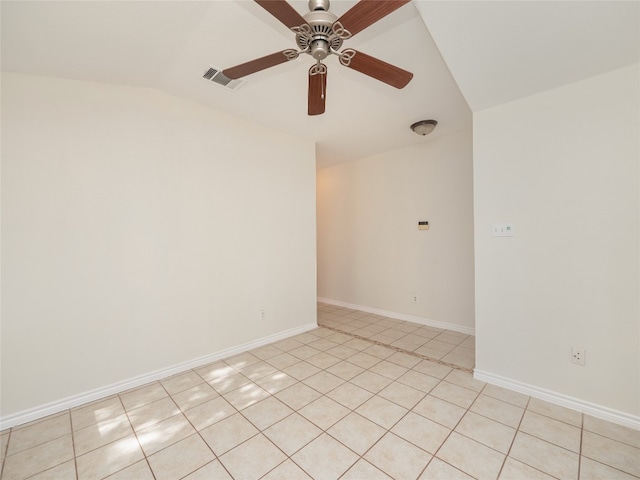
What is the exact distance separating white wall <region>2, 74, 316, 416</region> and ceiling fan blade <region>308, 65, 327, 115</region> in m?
1.41

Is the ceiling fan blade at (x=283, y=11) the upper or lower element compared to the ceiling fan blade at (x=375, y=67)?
upper

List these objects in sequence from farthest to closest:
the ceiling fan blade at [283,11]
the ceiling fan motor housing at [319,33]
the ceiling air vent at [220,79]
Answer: the ceiling air vent at [220,79] → the ceiling fan motor housing at [319,33] → the ceiling fan blade at [283,11]

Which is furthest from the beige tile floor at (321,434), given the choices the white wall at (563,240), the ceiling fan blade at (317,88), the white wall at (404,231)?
the ceiling fan blade at (317,88)

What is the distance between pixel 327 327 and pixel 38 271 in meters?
3.03

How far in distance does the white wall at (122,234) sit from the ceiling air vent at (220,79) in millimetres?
527

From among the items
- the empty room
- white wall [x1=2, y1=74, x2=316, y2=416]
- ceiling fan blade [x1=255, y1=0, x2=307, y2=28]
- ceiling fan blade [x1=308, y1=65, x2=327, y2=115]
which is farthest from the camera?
white wall [x1=2, y1=74, x2=316, y2=416]

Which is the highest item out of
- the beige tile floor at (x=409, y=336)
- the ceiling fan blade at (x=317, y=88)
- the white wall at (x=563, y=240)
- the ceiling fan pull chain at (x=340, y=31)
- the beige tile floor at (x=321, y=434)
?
the ceiling fan pull chain at (x=340, y=31)

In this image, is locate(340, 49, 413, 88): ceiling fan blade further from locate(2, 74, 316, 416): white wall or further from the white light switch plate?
locate(2, 74, 316, 416): white wall

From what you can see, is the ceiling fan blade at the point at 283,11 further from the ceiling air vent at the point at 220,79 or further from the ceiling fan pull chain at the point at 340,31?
the ceiling air vent at the point at 220,79

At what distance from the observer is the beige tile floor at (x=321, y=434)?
148 centimetres

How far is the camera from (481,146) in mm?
2396

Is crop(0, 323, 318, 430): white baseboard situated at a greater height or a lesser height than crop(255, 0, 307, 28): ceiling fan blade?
lesser

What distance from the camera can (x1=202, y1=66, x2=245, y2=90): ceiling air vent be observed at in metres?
2.18

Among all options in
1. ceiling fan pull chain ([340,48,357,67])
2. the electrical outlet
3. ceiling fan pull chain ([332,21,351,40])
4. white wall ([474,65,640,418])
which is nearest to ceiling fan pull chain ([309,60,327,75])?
ceiling fan pull chain ([340,48,357,67])
